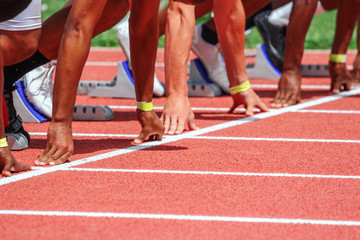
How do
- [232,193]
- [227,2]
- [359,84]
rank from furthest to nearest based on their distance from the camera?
[359,84] < [227,2] < [232,193]

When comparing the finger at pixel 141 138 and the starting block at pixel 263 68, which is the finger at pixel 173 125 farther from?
the starting block at pixel 263 68

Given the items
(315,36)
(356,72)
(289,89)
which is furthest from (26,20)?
(315,36)

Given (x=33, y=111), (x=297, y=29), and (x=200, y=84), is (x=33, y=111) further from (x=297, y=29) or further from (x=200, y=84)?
(x=297, y=29)

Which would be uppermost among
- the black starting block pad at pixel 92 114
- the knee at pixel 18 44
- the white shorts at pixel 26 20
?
the white shorts at pixel 26 20

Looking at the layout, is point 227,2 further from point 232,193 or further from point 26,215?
point 26,215

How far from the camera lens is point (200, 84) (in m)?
7.33

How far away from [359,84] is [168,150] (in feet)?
12.8

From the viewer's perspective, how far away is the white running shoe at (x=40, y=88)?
5629 millimetres

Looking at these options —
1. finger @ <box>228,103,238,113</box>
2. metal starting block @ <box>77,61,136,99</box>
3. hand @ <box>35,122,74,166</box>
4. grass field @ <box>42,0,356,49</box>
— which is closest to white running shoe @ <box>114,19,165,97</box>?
metal starting block @ <box>77,61,136,99</box>

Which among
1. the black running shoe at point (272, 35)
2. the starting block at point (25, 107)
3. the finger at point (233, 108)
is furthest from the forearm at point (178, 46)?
the black running shoe at point (272, 35)

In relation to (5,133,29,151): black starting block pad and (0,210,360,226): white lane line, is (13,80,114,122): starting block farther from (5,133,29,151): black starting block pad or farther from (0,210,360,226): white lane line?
(0,210,360,226): white lane line

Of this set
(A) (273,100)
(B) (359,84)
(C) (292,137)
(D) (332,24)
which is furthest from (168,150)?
(D) (332,24)

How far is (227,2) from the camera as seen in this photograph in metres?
5.85

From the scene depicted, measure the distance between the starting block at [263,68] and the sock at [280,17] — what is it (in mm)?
342
